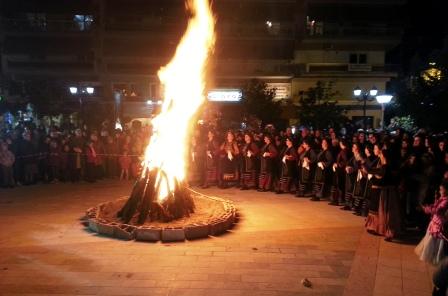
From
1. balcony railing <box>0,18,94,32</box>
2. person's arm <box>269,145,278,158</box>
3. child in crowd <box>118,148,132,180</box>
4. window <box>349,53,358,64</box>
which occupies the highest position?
balcony railing <box>0,18,94,32</box>

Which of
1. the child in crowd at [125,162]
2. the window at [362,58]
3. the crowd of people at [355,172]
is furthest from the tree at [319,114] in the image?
the child in crowd at [125,162]

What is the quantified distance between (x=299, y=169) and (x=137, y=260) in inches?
275

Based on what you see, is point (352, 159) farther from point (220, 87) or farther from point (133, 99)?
point (133, 99)

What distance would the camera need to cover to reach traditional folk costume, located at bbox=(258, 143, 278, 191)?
13562mm

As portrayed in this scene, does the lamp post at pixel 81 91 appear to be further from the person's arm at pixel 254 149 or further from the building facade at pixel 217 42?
the person's arm at pixel 254 149

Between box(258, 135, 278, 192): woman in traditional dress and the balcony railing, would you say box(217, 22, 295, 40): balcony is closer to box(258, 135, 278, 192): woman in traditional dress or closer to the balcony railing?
the balcony railing

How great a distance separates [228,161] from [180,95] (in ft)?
13.4

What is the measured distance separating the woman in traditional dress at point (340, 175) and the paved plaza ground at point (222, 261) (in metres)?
→ 1.28

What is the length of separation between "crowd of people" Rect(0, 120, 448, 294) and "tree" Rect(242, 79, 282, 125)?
34.2 ft

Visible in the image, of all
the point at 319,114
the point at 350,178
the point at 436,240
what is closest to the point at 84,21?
the point at 319,114

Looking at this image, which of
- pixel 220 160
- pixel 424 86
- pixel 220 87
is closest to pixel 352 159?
pixel 220 160

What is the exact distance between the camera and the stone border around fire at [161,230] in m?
8.42

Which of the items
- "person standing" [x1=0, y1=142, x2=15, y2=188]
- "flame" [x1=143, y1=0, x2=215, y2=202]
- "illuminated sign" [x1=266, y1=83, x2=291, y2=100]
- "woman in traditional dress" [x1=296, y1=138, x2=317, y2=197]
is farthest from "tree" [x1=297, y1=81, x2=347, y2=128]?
"person standing" [x1=0, y1=142, x2=15, y2=188]

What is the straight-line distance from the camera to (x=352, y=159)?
11398 mm
